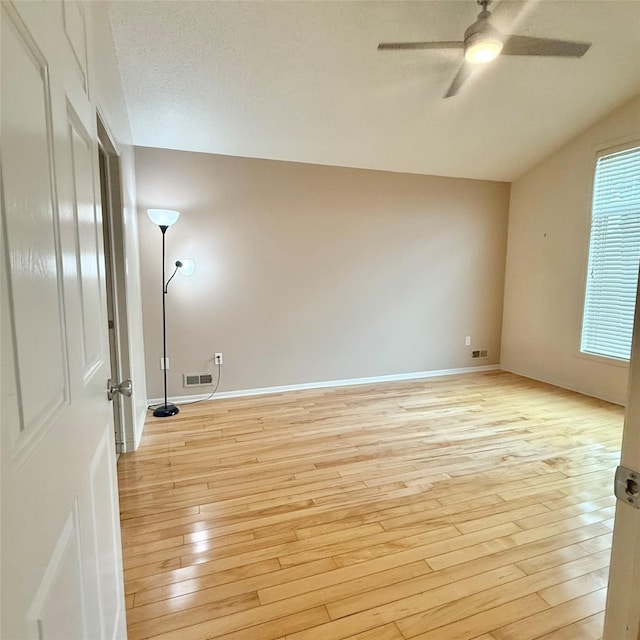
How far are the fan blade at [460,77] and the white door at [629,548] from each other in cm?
251

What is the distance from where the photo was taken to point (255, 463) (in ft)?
8.32

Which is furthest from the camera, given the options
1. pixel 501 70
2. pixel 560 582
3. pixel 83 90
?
pixel 501 70

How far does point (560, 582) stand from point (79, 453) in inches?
76.2

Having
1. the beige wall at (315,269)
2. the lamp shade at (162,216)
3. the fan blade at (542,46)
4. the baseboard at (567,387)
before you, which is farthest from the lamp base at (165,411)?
the baseboard at (567,387)

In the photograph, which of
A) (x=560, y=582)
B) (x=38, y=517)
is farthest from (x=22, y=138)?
(x=560, y=582)

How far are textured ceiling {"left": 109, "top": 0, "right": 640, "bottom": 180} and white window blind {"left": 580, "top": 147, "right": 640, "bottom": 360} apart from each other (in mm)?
668

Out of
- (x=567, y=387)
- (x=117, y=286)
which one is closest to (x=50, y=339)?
(x=117, y=286)

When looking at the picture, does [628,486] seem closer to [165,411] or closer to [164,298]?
[165,411]

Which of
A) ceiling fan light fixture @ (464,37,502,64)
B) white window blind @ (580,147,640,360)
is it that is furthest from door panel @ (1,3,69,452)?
white window blind @ (580,147,640,360)

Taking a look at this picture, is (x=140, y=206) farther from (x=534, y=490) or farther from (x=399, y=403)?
(x=534, y=490)

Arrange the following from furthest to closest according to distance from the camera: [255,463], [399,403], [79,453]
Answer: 1. [399,403]
2. [255,463]
3. [79,453]

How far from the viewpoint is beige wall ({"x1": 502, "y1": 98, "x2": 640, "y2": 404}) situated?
383 cm

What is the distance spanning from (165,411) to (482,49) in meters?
3.64

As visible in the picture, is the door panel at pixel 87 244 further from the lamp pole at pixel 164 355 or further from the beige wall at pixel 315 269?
the beige wall at pixel 315 269
